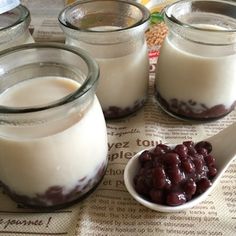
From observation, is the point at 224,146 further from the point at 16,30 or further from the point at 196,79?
the point at 16,30

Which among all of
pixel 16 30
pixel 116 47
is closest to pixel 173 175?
pixel 116 47

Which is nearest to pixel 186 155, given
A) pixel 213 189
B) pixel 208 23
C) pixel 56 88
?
pixel 213 189

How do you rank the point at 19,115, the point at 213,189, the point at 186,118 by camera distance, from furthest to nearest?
the point at 186,118 < the point at 213,189 < the point at 19,115

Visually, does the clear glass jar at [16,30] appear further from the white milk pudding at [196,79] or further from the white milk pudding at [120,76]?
the white milk pudding at [196,79]

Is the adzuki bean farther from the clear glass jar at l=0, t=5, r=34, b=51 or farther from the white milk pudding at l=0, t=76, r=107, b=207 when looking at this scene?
the clear glass jar at l=0, t=5, r=34, b=51

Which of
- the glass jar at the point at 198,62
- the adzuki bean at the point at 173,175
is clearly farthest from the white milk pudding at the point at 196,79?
the adzuki bean at the point at 173,175

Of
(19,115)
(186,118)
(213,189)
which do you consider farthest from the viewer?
(186,118)

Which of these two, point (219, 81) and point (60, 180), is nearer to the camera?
point (60, 180)

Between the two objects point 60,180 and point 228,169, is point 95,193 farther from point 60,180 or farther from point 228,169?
point 228,169
